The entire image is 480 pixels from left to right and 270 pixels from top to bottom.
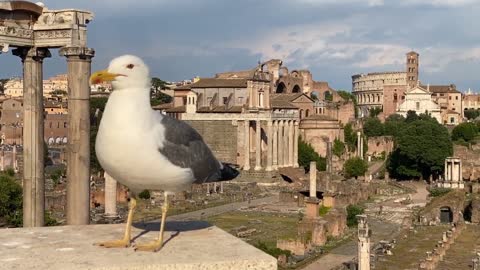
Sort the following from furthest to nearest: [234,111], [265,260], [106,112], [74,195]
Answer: [234,111], [74,195], [106,112], [265,260]

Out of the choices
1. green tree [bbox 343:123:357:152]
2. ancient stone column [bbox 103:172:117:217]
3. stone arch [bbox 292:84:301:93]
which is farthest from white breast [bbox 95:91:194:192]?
stone arch [bbox 292:84:301:93]

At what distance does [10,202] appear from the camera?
1210 inches

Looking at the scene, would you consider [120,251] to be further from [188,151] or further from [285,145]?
[285,145]

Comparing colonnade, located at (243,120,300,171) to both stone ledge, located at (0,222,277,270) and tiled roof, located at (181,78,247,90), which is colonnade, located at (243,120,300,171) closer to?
tiled roof, located at (181,78,247,90)

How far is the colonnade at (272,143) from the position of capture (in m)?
60.8

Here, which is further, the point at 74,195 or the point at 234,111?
the point at 234,111

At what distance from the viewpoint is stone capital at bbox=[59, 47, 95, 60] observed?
12844 mm

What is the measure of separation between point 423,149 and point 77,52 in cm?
5041

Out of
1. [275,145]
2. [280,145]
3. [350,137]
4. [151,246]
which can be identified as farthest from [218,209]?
[350,137]

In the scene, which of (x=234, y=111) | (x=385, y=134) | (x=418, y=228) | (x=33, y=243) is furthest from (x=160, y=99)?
(x=33, y=243)

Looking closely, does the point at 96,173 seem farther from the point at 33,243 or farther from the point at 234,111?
the point at 33,243

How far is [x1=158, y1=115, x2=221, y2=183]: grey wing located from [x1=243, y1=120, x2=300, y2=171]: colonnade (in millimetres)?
53306

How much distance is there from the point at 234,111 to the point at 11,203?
34.2 meters

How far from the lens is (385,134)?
84.7 meters
